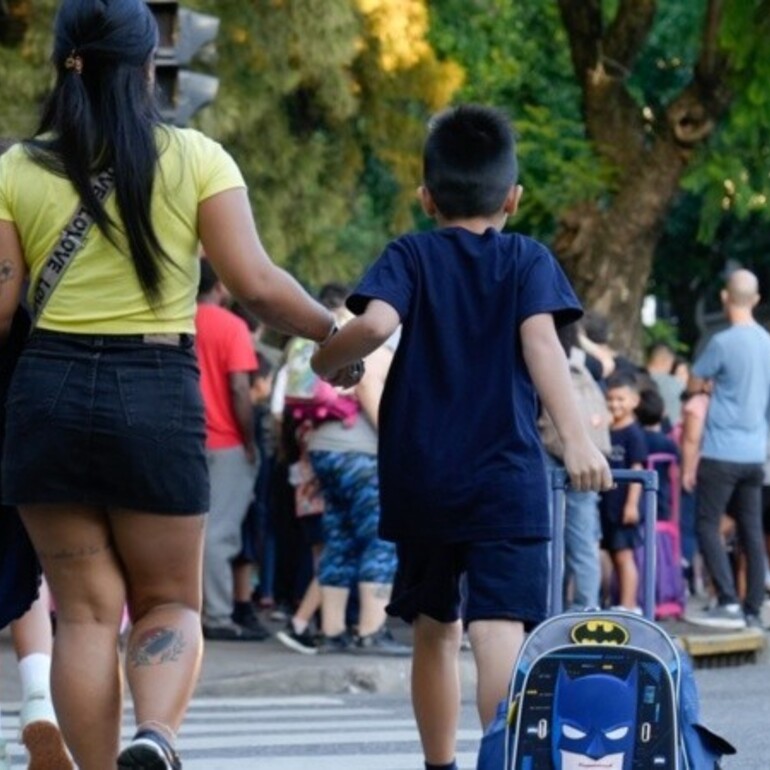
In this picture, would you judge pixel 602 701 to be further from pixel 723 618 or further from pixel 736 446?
pixel 723 618

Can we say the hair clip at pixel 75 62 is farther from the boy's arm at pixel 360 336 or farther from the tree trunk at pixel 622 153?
the tree trunk at pixel 622 153

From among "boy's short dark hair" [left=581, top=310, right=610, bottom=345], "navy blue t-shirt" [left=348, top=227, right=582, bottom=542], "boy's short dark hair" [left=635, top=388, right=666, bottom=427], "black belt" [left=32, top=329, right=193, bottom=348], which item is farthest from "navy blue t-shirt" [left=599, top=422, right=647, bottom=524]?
"black belt" [left=32, top=329, right=193, bottom=348]

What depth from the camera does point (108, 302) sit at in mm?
6312

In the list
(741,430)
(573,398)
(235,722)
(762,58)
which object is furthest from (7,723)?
(762,58)

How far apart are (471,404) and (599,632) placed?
77 centimetres

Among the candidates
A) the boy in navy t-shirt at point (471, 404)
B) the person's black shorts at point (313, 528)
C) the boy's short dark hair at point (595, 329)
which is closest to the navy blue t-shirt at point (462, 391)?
the boy in navy t-shirt at point (471, 404)

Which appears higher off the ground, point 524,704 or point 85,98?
point 85,98

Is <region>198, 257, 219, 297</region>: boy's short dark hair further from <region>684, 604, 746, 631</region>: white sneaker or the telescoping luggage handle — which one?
the telescoping luggage handle

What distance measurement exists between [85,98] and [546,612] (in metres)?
1.68

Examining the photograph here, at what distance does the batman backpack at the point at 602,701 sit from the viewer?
630 cm

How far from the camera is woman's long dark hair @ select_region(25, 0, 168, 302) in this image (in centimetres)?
629

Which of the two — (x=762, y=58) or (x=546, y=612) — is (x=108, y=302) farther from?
(x=762, y=58)

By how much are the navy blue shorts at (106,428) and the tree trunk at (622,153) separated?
1597cm

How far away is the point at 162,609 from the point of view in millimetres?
6457
